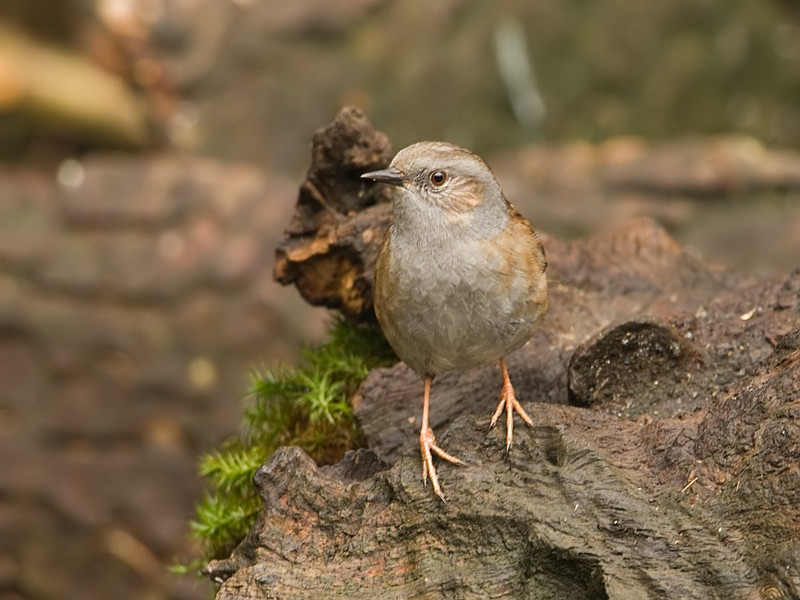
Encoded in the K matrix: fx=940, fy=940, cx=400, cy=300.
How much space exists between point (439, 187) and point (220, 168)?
627 centimetres

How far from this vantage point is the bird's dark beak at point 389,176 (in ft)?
14.9

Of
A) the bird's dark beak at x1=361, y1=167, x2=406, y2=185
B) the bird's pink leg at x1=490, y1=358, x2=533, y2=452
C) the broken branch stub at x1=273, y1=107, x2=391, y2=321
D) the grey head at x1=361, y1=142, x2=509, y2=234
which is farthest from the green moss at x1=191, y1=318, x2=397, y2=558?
the bird's dark beak at x1=361, y1=167, x2=406, y2=185

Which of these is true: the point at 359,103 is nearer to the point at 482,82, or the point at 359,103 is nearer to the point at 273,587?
the point at 482,82

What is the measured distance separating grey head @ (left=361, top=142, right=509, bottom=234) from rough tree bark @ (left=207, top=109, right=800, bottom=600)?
2.85 ft

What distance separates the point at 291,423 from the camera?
5.34 m

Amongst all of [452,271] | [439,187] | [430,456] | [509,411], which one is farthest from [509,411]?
[439,187]

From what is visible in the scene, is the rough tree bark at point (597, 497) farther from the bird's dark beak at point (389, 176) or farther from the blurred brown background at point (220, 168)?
the blurred brown background at point (220, 168)

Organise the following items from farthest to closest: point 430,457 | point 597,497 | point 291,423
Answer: point 291,423
point 430,457
point 597,497

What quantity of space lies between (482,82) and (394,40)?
3.91 ft

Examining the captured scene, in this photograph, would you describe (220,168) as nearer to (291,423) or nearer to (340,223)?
(340,223)

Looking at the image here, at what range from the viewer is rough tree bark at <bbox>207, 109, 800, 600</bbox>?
11.7ft

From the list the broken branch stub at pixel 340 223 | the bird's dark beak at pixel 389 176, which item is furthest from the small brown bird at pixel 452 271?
the broken branch stub at pixel 340 223

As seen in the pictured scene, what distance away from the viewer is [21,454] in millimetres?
9438

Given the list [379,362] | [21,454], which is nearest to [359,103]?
[21,454]
